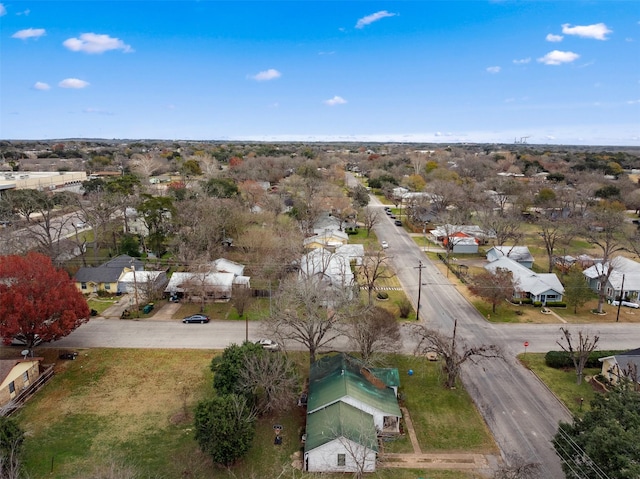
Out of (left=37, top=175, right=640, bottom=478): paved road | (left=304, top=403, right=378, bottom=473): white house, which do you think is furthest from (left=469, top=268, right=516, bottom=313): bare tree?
(left=304, top=403, right=378, bottom=473): white house

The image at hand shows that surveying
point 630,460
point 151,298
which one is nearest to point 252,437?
point 630,460

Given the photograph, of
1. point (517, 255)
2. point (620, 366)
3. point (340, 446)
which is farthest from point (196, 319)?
point (517, 255)

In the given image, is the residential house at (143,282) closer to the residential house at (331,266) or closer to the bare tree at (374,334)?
the residential house at (331,266)

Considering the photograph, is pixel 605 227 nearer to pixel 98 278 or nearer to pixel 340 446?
pixel 340 446

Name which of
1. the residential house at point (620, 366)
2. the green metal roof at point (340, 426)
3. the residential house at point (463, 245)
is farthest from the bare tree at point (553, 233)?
the green metal roof at point (340, 426)

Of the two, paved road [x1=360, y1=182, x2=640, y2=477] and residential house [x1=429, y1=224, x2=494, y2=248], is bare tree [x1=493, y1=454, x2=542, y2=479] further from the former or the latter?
residential house [x1=429, y1=224, x2=494, y2=248]

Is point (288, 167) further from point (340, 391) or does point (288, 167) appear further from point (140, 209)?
point (340, 391)
